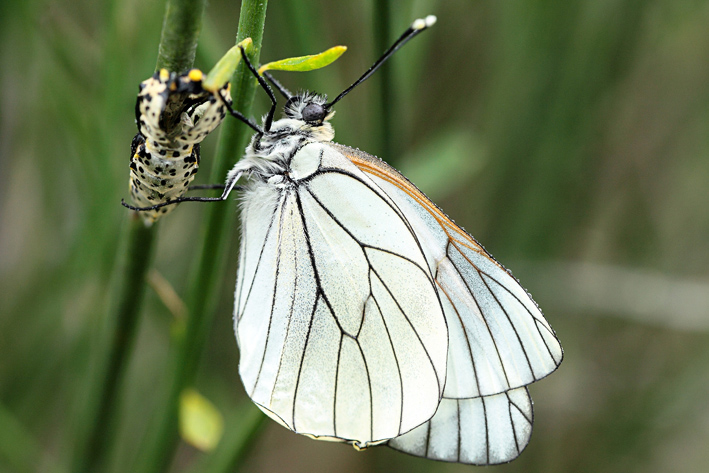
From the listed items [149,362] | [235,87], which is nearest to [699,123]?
[235,87]

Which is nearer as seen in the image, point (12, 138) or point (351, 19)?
point (12, 138)

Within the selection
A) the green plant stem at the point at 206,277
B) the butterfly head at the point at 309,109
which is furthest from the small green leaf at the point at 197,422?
the butterfly head at the point at 309,109

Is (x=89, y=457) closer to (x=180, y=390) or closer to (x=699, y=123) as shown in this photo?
(x=180, y=390)

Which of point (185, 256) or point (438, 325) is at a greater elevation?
point (185, 256)

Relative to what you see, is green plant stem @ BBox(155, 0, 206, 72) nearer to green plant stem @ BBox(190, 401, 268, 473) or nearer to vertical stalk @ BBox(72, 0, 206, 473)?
vertical stalk @ BBox(72, 0, 206, 473)

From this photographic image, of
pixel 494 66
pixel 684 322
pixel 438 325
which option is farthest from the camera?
pixel 494 66

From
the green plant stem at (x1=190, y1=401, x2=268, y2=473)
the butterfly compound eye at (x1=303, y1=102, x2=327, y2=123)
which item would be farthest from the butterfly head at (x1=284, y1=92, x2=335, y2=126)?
the green plant stem at (x1=190, y1=401, x2=268, y2=473)

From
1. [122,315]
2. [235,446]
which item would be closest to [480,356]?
[235,446]
